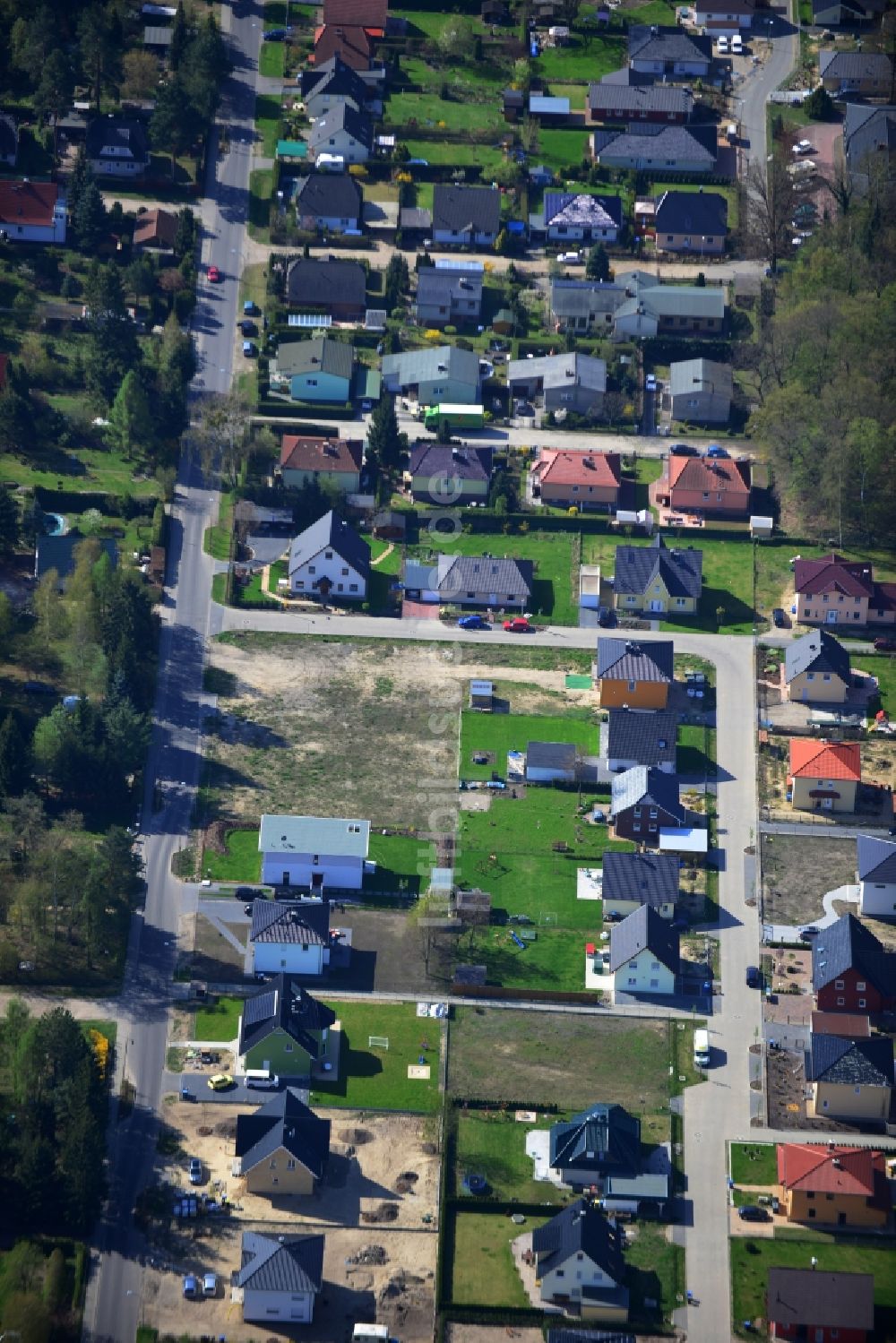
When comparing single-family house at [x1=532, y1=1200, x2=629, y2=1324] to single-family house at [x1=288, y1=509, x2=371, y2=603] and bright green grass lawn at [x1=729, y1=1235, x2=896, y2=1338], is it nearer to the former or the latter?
bright green grass lawn at [x1=729, y1=1235, x2=896, y2=1338]

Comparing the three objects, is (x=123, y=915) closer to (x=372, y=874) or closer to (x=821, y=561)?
(x=372, y=874)

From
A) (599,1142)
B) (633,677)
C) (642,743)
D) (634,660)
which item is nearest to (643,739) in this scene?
(642,743)

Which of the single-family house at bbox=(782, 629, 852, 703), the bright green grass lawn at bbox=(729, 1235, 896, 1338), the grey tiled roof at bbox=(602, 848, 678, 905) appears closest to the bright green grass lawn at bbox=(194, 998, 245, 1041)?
the grey tiled roof at bbox=(602, 848, 678, 905)

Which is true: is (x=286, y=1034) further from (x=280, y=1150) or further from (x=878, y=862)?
(x=878, y=862)

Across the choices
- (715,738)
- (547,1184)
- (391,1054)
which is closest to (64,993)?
(391,1054)

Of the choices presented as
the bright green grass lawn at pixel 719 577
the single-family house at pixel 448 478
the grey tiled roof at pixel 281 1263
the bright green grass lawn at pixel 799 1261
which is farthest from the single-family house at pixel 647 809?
the grey tiled roof at pixel 281 1263
